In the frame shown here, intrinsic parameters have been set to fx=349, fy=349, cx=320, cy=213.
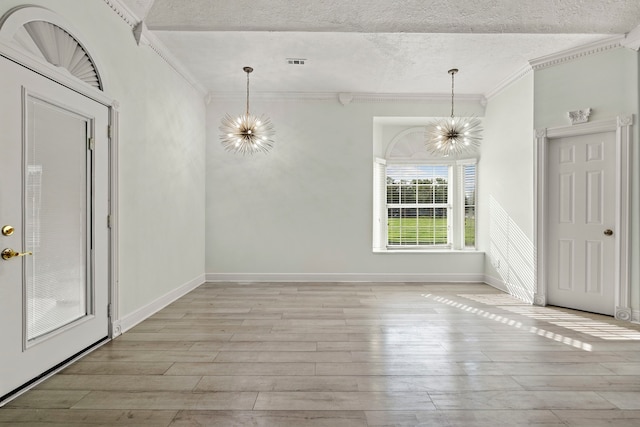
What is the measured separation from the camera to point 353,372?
260cm

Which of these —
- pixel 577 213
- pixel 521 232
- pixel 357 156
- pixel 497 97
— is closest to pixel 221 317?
pixel 357 156

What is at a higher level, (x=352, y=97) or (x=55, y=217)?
(x=352, y=97)

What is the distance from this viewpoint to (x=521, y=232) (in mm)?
4840

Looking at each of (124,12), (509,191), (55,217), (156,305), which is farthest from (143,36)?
(509,191)

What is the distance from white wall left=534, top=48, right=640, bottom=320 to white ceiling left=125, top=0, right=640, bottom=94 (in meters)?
0.27

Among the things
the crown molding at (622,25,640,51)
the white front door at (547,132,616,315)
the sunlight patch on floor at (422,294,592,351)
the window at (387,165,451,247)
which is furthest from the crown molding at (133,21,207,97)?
the crown molding at (622,25,640,51)

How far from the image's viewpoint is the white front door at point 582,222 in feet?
13.2

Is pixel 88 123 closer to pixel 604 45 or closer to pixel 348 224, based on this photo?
pixel 348 224

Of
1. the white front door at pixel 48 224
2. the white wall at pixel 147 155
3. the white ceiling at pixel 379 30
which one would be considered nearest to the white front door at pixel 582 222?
the white ceiling at pixel 379 30

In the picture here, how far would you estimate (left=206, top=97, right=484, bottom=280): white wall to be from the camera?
5.80 metres

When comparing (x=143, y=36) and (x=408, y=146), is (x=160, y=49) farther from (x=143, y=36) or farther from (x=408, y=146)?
(x=408, y=146)

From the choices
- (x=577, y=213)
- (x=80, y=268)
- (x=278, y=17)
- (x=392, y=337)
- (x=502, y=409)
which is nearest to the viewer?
(x=502, y=409)

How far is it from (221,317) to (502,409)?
9.40 ft

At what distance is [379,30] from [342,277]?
3672mm
